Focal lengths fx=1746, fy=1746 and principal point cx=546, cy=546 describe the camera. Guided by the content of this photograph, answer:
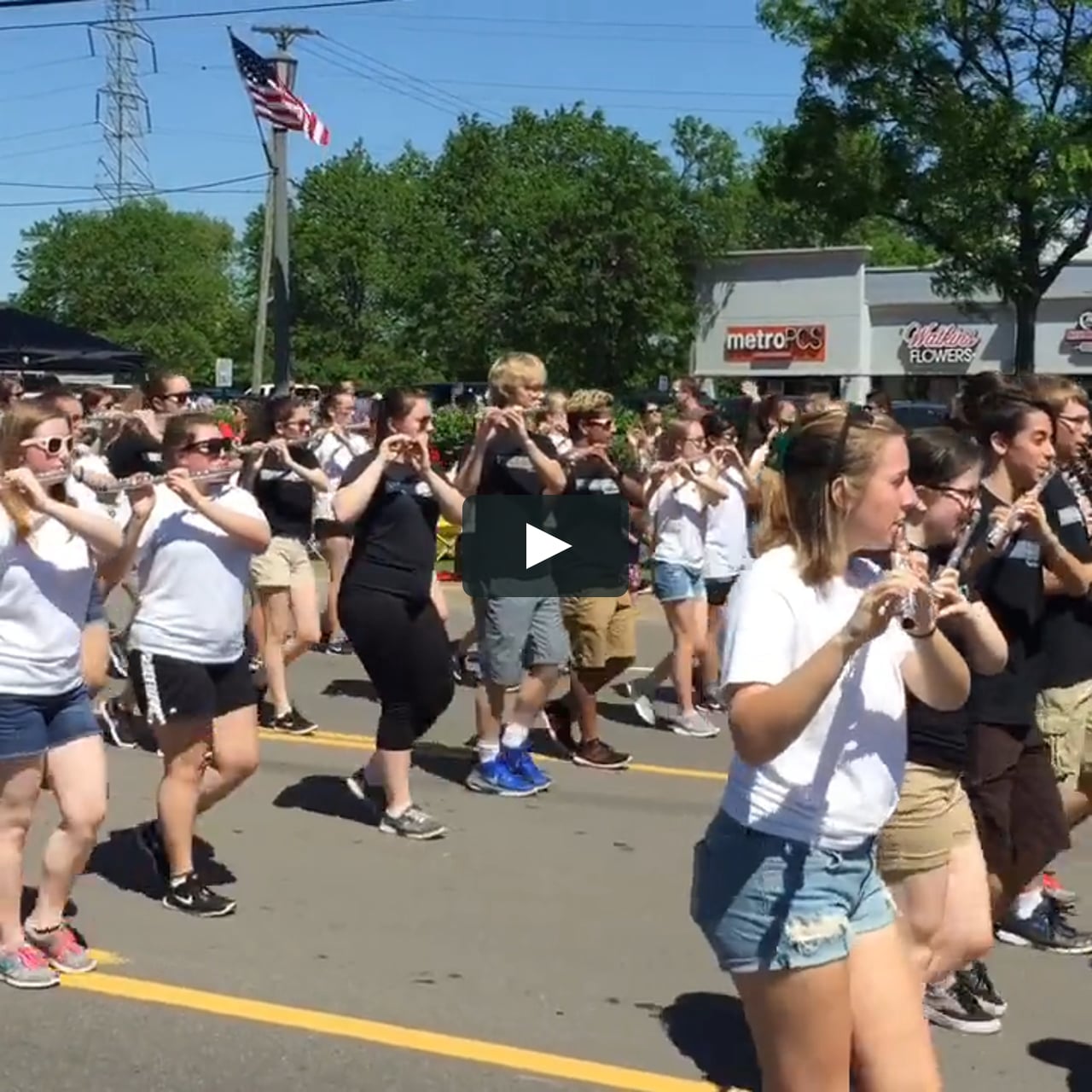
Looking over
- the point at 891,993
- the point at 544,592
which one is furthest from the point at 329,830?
the point at 891,993

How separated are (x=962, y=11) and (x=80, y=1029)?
61.3 feet

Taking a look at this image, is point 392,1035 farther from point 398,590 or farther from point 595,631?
point 595,631

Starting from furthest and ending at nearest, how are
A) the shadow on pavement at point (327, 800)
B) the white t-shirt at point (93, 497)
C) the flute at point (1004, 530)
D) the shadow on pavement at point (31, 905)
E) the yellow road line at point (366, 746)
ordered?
the yellow road line at point (366, 746)
the shadow on pavement at point (327, 800)
the shadow on pavement at point (31, 905)
the white t-shirt at point (93, 497)
the flute at point (1004, 530)

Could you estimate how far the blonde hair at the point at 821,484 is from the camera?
322cm

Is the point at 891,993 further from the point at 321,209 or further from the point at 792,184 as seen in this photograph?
the point at 321,209

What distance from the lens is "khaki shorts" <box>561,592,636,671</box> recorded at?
8.44 metres

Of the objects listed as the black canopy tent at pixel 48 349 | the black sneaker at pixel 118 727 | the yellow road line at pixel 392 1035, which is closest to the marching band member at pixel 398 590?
the yellow road line at pixel 392 1035

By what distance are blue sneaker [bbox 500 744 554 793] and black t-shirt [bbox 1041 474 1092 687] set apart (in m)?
3.06

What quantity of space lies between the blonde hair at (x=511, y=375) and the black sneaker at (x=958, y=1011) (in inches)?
133

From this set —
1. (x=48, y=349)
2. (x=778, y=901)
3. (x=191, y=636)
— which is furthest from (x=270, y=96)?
(x=778, y=901)

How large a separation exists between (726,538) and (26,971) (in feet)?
16.7

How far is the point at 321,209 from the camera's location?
71.6 meters

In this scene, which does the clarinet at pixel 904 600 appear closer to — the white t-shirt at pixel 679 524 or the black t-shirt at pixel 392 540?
the black t-shirt at pixel 392 540
